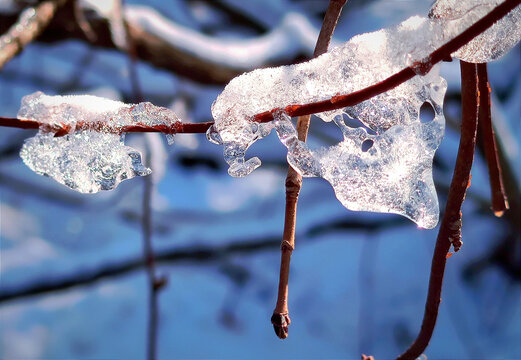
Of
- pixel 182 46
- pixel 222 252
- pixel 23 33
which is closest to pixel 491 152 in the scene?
pixel 23 33

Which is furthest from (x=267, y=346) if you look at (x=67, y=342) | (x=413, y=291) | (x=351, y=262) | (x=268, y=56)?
(x=268, y=56)

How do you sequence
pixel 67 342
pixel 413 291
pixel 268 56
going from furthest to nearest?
pixel 413 291 < pixel 67 342 < pixel 268 56

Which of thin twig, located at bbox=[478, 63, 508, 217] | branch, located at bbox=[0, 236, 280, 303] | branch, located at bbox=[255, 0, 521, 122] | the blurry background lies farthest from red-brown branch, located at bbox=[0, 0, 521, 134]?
branch, located at bbox=[0, 236, 280, 303]

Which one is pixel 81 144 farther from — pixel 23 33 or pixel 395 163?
pixel 23 33

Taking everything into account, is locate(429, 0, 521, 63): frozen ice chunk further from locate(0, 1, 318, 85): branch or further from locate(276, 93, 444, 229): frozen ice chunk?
locate(0, 1, 318, 85): branch

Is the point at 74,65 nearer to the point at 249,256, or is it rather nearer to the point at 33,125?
the point at 249,256

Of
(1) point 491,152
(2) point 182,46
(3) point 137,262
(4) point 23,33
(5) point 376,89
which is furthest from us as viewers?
(3) point 137,262

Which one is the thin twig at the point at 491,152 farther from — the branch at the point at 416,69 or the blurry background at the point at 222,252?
the blurry background at the point at 222,252
